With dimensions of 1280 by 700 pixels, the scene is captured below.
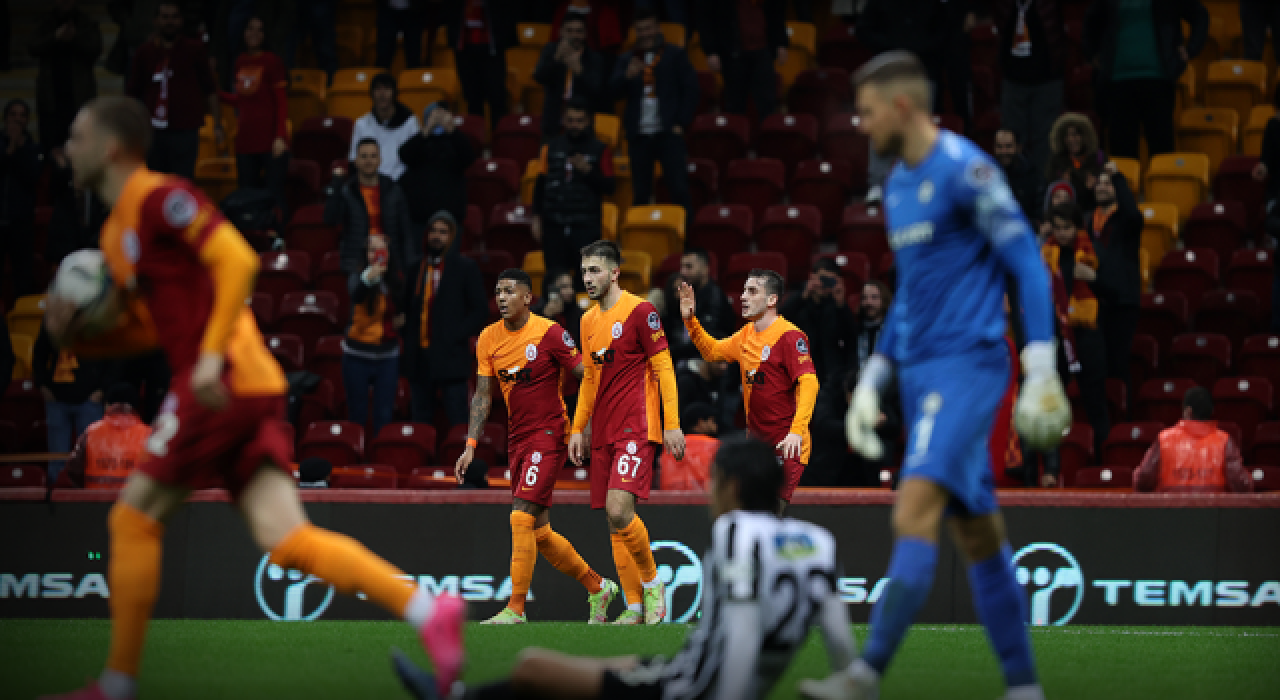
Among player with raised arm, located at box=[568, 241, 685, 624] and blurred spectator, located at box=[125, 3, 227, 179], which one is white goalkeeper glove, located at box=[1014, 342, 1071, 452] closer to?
player with raised arm, located at box=[568, 241, 685, 624]

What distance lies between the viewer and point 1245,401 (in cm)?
1280

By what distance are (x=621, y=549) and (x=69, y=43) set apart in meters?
10.7

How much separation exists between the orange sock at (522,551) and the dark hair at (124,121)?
484 centimetres

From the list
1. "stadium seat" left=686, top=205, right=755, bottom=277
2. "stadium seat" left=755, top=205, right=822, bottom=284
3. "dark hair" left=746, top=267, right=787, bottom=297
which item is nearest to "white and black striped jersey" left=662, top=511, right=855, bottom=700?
"dark hair" left=746, top=267, right=787, bottom=297

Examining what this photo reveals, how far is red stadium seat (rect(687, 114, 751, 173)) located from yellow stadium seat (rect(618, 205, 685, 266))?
169 centimetres

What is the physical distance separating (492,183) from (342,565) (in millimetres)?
11975

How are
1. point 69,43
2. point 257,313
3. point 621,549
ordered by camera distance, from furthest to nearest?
point 69,43, point 257,313, point 621,549

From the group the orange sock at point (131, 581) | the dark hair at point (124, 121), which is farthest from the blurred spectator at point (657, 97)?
the orange sock at point (131, 581)

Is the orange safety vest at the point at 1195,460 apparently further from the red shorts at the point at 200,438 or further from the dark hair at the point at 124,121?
the dark hair at the point at 124,121

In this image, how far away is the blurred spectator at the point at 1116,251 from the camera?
41.5 feet

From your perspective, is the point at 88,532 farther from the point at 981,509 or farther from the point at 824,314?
the point at 981,509

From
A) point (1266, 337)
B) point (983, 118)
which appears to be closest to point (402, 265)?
point (983, 118)

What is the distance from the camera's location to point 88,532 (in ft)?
36.6

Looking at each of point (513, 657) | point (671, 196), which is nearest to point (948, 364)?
point (513, 657)
